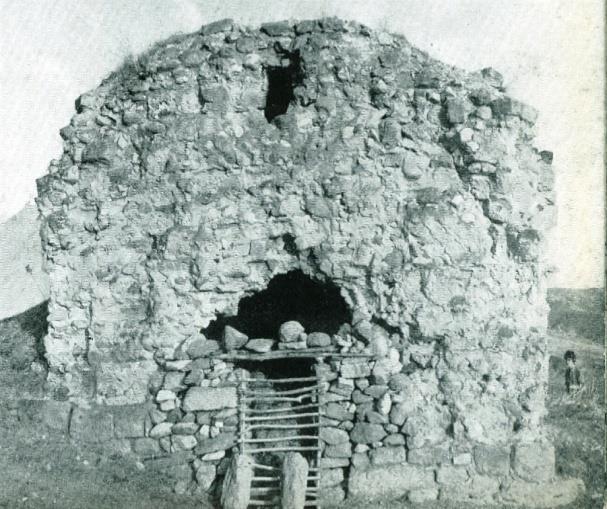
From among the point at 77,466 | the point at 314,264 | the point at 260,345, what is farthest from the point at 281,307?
the point at 77,466

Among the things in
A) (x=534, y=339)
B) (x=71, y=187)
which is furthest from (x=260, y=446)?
(x=71, y=187)

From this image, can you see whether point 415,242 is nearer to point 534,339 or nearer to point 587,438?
point 534,339

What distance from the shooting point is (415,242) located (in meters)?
5.27

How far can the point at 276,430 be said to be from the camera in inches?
216

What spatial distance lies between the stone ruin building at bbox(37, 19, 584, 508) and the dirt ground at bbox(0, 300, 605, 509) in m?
0.18

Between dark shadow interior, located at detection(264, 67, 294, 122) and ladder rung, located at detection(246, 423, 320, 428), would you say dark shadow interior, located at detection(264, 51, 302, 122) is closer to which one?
dark shadow interior, located at detection(264, 67, 294, 122)

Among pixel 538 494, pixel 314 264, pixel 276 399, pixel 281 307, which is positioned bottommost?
pixel 538 494

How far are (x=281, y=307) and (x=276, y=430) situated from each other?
227 cm

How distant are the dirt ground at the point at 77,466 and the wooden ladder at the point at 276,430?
56 centimetres

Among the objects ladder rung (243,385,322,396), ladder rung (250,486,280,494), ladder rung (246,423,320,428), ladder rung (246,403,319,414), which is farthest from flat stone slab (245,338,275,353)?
ladder rung (250,486,280,494)

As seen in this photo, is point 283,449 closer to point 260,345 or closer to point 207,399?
point 207,399

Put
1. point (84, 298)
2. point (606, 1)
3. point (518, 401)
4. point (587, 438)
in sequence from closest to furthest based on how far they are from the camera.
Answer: point (606, 1) < point (518, 401) < point (84, 298) < point (587, 438)

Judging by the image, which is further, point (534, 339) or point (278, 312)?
point (278, 312)

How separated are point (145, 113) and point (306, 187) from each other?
199 centimetres
